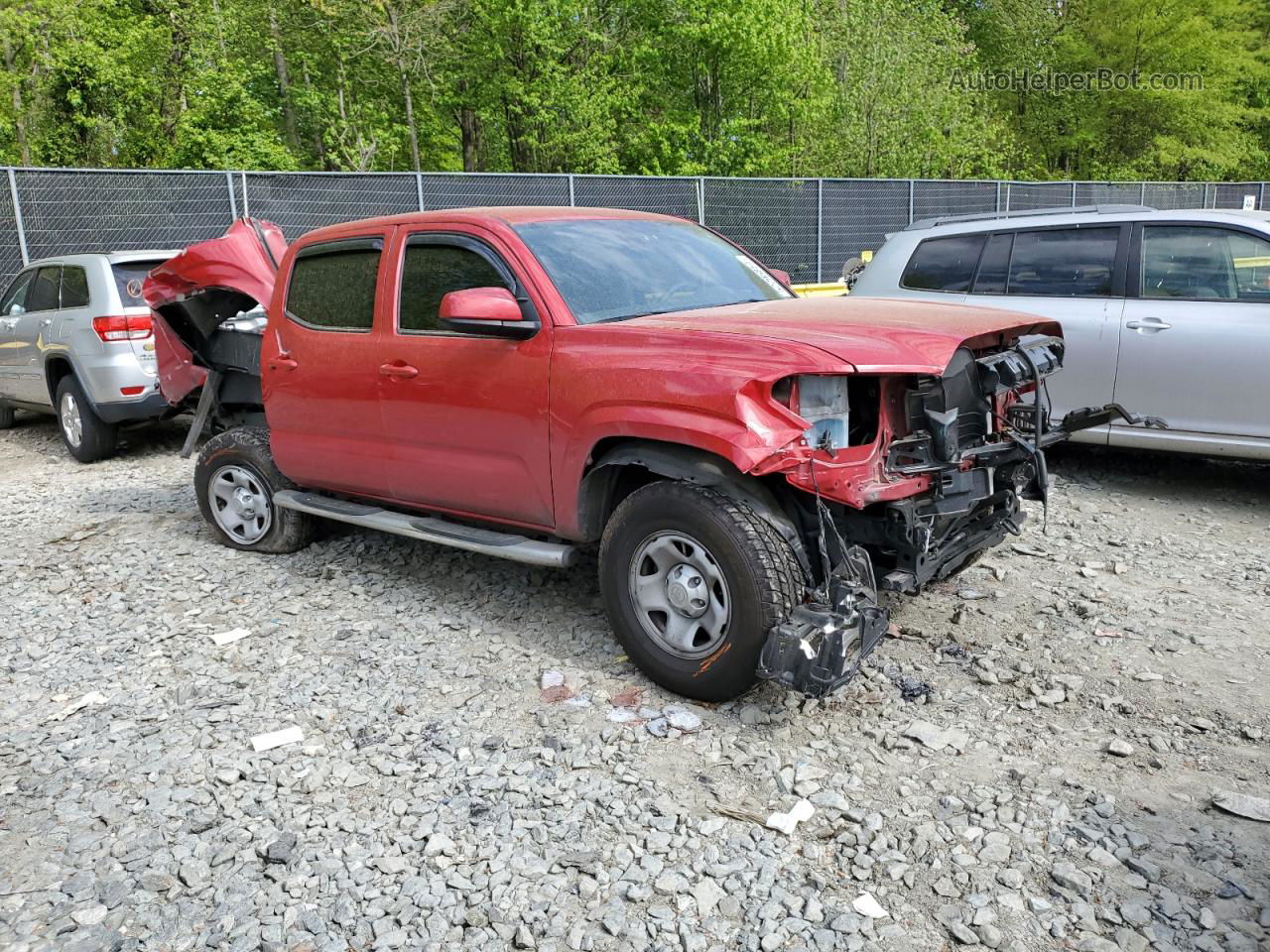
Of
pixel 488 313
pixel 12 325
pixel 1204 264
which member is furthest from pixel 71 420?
pixel 1204 264

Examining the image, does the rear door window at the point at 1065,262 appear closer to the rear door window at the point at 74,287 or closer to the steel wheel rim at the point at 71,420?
the rear door window at the point at 74,287

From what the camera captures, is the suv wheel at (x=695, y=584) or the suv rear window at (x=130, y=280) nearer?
the suv wheel at (x=695, y=584)

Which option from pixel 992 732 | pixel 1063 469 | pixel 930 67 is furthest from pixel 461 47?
pixel 992 732

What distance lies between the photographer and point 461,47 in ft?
77.2

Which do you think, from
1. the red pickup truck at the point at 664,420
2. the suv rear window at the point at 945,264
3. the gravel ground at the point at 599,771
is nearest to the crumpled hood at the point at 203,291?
the red pickup truck at the point at 664,420

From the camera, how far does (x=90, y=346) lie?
881cm

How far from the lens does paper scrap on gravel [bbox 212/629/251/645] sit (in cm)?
488

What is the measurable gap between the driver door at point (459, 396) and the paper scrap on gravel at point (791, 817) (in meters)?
1.66

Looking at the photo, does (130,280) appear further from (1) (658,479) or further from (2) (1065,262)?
(2) (1065,262)

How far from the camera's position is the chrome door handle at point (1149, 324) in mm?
6465

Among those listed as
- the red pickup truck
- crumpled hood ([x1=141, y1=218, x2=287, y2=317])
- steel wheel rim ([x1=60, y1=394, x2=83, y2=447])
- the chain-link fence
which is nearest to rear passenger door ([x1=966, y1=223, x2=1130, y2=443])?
the red pickup truck

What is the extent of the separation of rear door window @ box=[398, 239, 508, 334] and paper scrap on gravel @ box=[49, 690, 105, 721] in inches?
82.6

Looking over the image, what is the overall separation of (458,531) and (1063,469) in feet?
15.8

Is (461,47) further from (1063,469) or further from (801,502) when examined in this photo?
(801,502)
